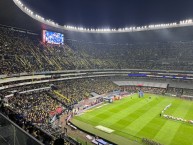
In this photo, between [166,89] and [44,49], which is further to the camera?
[166,89]

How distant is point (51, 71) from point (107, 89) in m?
23.6

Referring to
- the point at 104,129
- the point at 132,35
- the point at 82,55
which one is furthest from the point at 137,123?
the point at 132,35

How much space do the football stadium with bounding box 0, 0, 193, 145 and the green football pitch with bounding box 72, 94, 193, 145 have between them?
6.4 inches

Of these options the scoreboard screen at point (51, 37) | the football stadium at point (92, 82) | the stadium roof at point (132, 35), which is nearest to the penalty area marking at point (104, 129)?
the football stadium at point (92, 82)

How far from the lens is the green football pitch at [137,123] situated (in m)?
29.3

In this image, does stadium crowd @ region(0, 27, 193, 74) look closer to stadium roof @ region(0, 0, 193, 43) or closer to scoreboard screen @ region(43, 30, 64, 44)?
stadium roof @ region(0, 0, 193, 43)

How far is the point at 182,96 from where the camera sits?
216 ft

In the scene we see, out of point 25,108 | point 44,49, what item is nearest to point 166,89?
point 44,49

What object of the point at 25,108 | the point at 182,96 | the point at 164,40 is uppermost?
the point at 164,40

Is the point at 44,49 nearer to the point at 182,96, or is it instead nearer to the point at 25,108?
the point at 25,108

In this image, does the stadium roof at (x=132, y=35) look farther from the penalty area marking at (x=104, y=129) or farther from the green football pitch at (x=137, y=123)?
the penalty area marking at (x=104, y=129)

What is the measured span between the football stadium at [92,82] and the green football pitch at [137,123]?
16cm

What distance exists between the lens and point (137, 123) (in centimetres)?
3603

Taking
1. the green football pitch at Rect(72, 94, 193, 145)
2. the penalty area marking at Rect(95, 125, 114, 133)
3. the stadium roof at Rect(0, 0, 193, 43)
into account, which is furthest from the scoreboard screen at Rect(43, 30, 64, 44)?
the penalty area marking at Rect(95, 125, 114, 133)
